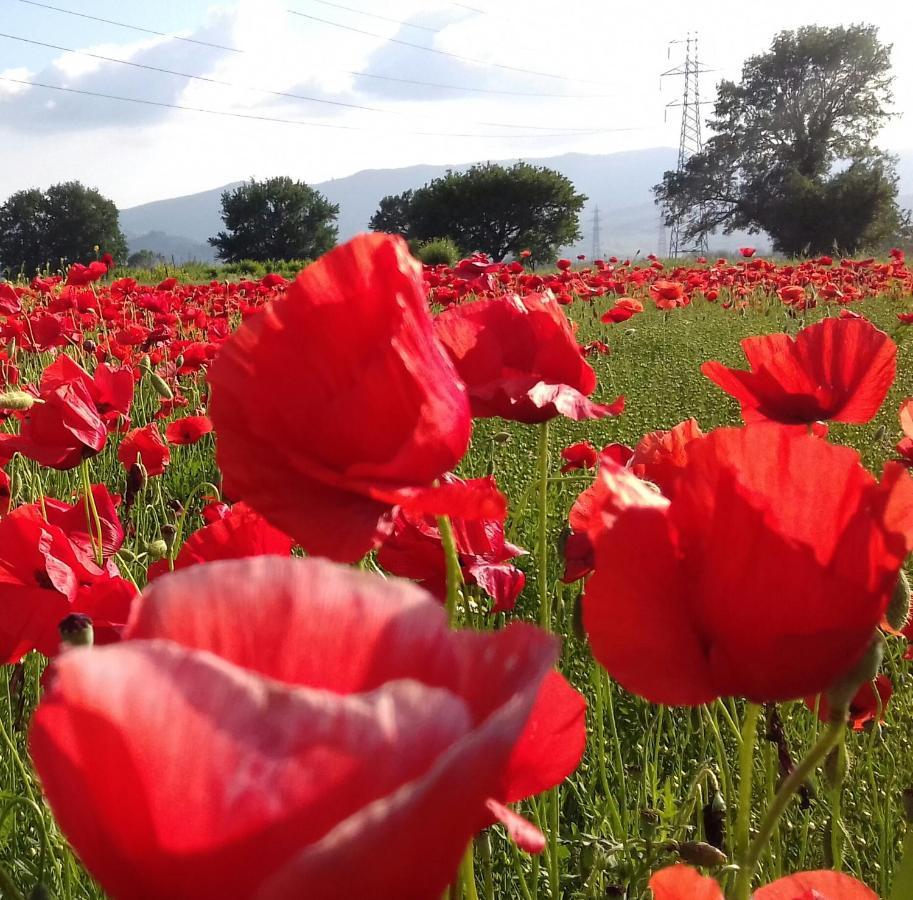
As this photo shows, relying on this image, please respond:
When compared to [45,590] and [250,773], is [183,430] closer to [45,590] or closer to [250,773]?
[45,590]

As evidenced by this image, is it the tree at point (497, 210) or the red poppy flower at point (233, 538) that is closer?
the red poppy flower at point (233, 538)

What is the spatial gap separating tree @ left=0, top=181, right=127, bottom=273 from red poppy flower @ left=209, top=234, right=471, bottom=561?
4771 centimetres

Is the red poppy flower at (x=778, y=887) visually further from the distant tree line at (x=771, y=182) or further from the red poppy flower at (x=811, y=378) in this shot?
the distant tree line at (x=771, y=182)

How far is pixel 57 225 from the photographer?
1790 inches

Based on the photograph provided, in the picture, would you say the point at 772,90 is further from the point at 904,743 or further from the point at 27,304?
the point at 904,743

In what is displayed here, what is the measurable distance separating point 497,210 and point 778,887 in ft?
113

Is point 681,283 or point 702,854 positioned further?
point 681,283

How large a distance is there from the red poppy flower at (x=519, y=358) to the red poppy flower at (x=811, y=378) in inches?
7.8

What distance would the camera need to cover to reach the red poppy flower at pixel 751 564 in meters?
0.39

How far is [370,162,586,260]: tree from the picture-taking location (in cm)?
3328

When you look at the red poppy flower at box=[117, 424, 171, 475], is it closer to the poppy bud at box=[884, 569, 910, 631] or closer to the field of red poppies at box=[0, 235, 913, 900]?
the field of red poppies at box=[0, 235, 913, 900]

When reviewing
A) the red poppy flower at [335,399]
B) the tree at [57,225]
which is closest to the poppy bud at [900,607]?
the red poppy flower at [335,399]

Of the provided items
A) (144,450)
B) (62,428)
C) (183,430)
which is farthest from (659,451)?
(183,430)

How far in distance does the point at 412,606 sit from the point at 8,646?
0.58 m
